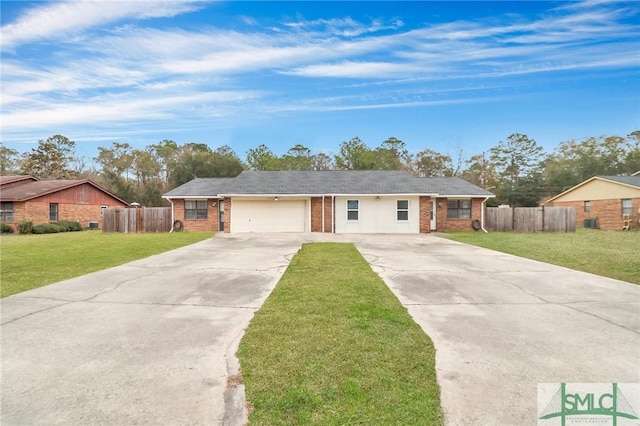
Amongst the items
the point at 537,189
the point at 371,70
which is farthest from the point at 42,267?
the point at 537,189

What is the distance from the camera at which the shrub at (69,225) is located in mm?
21967

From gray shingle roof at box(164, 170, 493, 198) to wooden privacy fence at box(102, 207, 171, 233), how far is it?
1452mm

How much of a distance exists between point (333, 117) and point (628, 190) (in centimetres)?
2264

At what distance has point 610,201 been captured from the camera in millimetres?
22547

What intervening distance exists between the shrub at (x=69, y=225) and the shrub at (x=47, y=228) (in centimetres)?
Answer: 42

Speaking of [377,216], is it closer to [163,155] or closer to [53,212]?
[53,212]

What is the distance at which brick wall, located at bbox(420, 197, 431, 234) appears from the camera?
17609mm

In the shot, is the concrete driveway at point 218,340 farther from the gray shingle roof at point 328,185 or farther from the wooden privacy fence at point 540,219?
the wooden privacy fence at point 540,219

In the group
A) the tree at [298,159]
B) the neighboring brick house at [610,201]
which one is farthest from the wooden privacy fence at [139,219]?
the neighboring brick house at [610,201]

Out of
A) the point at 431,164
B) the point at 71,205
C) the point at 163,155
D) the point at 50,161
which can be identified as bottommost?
the point at 71,205

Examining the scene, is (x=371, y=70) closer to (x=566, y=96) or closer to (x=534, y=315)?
(x=566, y=96)

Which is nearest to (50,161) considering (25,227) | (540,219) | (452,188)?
(25,227)

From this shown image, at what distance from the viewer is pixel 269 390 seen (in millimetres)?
2348

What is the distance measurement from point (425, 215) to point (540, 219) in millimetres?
7327
